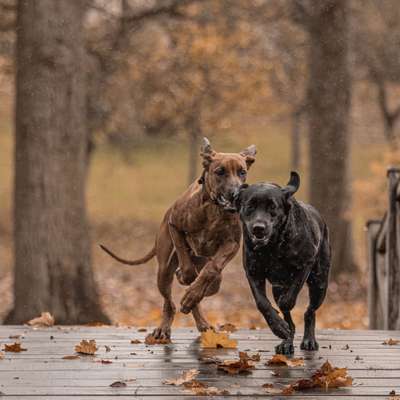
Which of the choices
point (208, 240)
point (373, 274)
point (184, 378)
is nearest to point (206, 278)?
point (208, 240)

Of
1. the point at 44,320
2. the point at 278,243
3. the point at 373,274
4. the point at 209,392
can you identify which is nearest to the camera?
the point at 209,392

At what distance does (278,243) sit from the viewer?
4785 mm

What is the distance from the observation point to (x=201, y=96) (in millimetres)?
18219

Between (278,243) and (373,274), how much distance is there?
4322 mm

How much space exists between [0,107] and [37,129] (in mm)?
14344

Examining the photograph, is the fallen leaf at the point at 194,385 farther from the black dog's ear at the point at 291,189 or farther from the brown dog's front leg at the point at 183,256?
the brown dog's front leg at the point at 183,256

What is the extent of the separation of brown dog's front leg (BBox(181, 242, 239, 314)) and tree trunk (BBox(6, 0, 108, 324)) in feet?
12.9

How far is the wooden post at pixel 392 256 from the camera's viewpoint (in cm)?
746

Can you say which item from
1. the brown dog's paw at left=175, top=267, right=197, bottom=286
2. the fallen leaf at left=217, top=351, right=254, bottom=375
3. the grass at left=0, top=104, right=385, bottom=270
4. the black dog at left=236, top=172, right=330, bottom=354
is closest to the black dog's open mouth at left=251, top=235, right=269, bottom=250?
the black dog at left=236, top=172, right=330, bottom=354

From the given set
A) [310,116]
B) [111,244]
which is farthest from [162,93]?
[111,244]

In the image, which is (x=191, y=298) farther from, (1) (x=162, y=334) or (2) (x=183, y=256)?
(1) (x=162, y=334)

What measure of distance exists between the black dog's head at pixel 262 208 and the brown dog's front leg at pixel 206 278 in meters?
0.58

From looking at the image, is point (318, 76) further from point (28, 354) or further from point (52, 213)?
point (28, 354)

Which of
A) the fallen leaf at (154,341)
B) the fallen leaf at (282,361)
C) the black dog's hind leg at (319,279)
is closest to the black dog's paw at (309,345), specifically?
the black dog's hind leg at (319,279)
